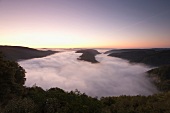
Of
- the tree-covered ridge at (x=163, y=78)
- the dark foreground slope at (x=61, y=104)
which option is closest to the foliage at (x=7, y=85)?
the dark foreground slope at (x=61, y=104)

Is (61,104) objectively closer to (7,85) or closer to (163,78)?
(7,85)

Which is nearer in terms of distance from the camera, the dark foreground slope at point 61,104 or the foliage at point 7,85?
the dark foreground slope at point 61,104

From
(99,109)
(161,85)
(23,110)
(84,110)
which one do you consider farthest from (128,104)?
(161,85)

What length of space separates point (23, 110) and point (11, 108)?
0.85 m

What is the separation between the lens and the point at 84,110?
13.1 meters

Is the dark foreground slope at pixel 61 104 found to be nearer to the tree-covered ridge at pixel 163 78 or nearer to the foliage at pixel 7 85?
the foliage at pixel 7 85

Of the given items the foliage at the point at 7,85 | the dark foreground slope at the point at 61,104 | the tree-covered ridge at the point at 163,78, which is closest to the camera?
the dark foreground slope at the point at 61,104

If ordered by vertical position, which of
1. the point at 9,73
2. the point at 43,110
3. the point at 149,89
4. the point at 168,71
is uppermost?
the point at 9,73

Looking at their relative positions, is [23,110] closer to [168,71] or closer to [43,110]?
[43,110]

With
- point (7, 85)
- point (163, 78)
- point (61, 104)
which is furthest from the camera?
point (163, 78)

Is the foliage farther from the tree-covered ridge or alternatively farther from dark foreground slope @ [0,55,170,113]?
the tree-covered ridge

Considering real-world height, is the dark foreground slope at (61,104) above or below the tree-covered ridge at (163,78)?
above

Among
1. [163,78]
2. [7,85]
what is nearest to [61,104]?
[7,85]

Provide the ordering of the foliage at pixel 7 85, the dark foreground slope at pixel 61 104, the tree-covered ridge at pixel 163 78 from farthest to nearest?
the tree-covered ridge at pixel 163 78 < the foliage at pixel 7 85 < the dark foreground slope at pixel 61 104
